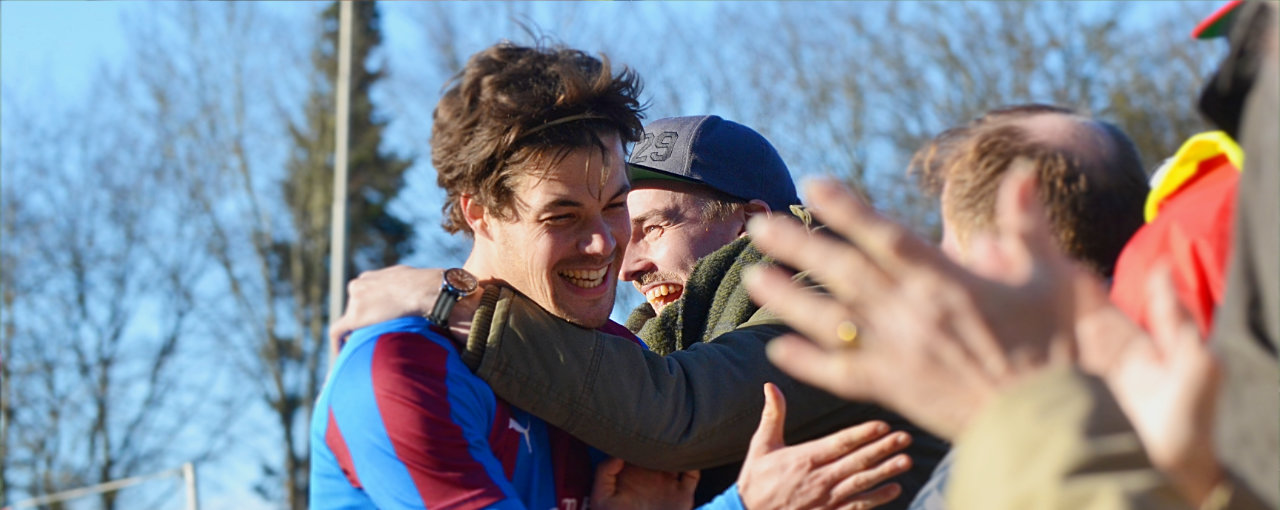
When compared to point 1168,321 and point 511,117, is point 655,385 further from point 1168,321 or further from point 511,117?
point 1168,321

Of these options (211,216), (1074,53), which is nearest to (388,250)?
(211,216)

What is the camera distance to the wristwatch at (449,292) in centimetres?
243

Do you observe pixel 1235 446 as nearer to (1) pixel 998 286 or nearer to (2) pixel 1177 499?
(2) pixel 1177 499

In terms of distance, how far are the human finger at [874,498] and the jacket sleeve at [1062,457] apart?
1.22m

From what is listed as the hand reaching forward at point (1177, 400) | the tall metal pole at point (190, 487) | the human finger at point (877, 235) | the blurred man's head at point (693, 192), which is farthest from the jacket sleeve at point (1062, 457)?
the tall metal pole at point (190, 487)

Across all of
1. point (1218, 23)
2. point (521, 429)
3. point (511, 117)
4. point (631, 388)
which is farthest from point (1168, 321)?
point (511, 117)

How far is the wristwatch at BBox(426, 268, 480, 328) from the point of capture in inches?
95.7

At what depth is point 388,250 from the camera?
22.1 m

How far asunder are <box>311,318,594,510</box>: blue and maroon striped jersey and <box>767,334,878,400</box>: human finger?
1104 mm

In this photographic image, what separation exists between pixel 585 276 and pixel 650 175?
3.01 feet

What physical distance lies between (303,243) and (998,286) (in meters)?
21.6

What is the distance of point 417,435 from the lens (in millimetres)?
2244

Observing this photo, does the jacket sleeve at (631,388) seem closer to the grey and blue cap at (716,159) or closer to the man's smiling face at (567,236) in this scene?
the man's smiling face at (567,236)

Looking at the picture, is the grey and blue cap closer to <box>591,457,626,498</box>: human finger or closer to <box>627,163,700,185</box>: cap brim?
<box>627,163,700,185</box>: cap brim
